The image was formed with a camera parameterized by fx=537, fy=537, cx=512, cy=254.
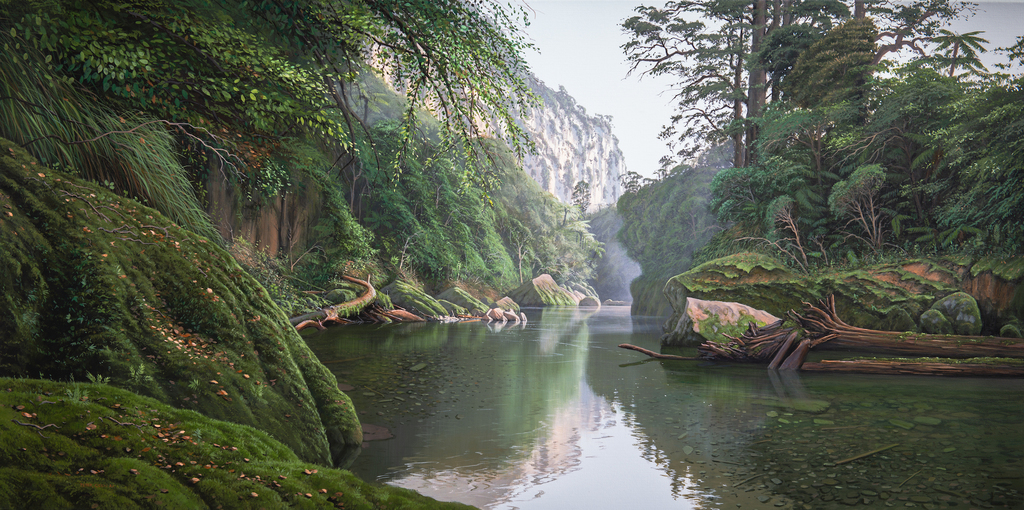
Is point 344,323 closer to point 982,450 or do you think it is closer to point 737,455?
point 737,455

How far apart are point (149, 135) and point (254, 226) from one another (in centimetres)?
1072

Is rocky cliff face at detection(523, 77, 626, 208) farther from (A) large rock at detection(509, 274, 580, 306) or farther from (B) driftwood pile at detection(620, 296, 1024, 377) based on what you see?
(B) driftwood pile at detection(620, 296, 1024, 377)

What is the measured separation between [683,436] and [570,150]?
10297 centimetres

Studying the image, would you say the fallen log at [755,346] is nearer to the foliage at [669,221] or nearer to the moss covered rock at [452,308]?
the moss covered rock at [452,308]

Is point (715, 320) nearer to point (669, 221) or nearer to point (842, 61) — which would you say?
point (842, 61)

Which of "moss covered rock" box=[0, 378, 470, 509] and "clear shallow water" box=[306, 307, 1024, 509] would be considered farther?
"clear shallow water" box=[306, 307, 1024, 509]

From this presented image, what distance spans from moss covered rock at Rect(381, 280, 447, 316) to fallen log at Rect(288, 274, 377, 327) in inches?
75.9

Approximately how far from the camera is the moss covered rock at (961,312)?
1145 cm

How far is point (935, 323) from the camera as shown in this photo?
1174 centimetres

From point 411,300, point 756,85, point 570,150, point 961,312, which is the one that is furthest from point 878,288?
point 570,150

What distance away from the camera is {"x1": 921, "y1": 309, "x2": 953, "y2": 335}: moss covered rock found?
38.2ft

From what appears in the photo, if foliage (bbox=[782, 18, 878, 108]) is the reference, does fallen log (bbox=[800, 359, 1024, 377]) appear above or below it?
below

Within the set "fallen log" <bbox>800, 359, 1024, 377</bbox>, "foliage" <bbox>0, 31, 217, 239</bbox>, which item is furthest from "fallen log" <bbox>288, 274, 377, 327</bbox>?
"fallen log" <bbox>800, 359, 1024, 377</bbox>

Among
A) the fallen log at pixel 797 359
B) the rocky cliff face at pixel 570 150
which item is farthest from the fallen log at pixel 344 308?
the rocky cliff face at pixel 570 150
